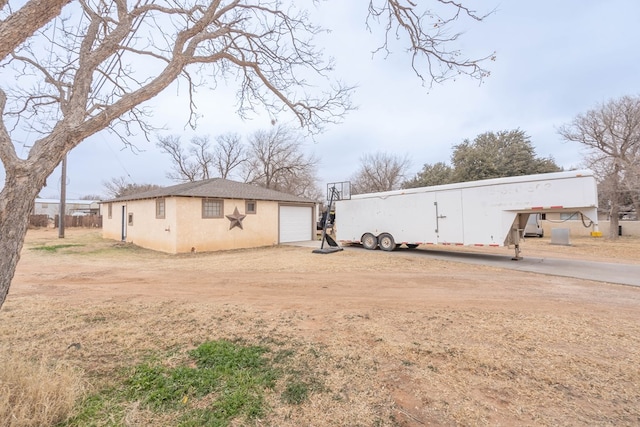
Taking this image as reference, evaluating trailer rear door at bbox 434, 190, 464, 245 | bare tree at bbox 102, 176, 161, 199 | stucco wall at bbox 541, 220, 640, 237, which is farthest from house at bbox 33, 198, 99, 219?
stucco wall at bbox 541, 220, 640, 237

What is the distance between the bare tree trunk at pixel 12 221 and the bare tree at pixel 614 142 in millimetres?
24198

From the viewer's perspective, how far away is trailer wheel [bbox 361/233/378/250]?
537 inches

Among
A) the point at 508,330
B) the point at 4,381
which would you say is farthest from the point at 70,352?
the point at 508,330

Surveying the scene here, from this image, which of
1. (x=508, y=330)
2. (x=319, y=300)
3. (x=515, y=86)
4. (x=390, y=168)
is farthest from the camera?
(x=390, y=168)

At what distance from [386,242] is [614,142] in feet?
54.3

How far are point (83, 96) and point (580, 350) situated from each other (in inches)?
249

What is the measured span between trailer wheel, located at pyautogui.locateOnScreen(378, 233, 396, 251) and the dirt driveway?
163 inches

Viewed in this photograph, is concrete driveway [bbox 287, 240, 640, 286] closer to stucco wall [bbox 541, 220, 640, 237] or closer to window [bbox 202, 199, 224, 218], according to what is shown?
window [bbox 202, 199, 224, 218]

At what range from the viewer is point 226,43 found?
20.0 feet

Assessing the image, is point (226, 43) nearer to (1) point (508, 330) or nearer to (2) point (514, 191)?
(1) point (508, 330)

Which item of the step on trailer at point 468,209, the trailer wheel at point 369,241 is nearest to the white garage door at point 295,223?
the step on trailer at point 468,209

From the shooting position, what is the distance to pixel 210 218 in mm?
13852

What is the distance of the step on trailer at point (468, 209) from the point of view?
8750 mm

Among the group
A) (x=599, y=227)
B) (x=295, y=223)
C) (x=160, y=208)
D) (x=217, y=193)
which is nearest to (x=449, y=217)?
(x=295, y=223)
